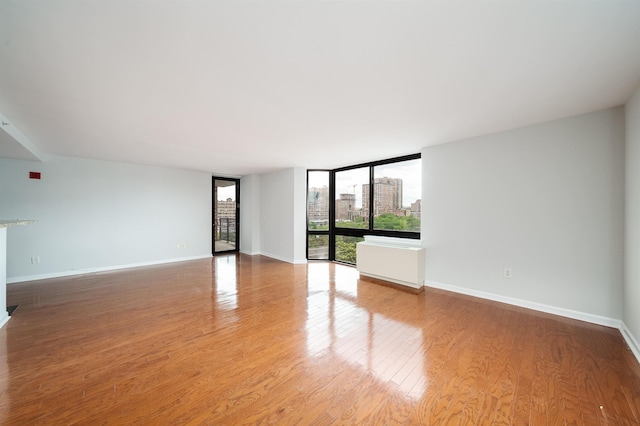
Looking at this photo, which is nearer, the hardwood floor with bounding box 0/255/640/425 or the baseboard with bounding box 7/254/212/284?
the hardwood floor with bounding box 0/255/640/425

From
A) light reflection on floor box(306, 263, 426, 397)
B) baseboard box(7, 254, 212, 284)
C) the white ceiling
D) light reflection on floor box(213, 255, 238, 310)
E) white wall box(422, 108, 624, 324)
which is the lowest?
light reflection on floor box(213, 255, 238, 310)

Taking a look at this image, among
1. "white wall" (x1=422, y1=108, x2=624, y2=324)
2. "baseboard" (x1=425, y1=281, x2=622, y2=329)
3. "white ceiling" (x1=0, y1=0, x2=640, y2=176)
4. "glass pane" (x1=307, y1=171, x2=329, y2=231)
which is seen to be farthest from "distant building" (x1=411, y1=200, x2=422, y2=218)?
"glass pane" (x1=307, y1=171, x2=329, y2=231)

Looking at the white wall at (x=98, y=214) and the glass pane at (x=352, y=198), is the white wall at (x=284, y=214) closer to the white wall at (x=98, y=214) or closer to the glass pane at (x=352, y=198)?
→ the glass pane at (x=352, y=198)

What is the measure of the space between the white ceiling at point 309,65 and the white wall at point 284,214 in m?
2.76

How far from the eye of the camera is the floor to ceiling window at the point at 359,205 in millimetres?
4641

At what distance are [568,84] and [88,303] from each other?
20.2 ft

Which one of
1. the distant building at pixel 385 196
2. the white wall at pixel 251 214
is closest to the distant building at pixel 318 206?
the distant building at pixel 385 196

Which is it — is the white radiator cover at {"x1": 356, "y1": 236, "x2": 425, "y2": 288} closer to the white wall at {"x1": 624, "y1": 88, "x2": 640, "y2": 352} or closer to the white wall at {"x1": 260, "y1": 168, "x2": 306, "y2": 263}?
the white wall at {"x1": 260, "y1": 168, "x2": 306, "y2": 263}

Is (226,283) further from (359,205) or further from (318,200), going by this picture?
(359,205)

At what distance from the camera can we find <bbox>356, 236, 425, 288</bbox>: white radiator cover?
13.0ft

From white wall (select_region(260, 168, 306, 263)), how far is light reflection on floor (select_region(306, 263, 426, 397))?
249 cm

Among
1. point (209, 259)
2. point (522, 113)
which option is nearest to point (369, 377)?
point (522, 113)

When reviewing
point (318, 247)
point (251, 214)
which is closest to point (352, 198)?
point (318, 247)

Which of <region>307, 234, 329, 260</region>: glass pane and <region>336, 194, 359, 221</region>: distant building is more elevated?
<region>336, 194, 359, 221</region>: distant building
